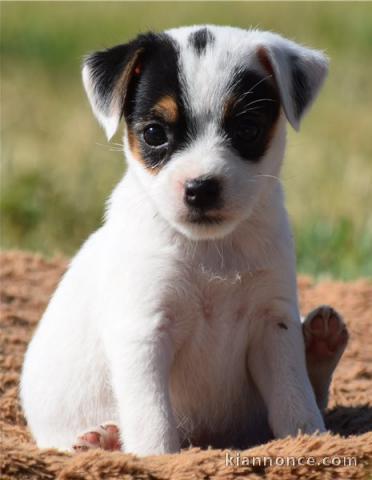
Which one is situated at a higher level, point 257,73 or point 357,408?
point 257,73

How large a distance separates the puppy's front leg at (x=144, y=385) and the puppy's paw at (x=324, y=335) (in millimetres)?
774

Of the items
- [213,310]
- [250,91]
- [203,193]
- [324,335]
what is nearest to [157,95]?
[250,91]

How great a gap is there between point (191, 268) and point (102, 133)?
6801 millimetres

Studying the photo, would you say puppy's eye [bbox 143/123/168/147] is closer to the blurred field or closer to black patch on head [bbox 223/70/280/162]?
black patch on head [bbox 223/70/280/162]

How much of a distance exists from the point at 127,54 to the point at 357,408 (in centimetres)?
190

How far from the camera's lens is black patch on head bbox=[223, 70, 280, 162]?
398 cm

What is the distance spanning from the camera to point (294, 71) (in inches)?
167

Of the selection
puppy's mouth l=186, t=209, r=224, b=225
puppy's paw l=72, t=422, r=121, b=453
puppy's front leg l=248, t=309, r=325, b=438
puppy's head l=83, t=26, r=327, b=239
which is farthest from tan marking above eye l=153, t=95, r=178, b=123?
puppy's paw l=72, t=422, r=121, b=453

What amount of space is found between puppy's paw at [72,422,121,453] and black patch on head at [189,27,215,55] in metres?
1.52

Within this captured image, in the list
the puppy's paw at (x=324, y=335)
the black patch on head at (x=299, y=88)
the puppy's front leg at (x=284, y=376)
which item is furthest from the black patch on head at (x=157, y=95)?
the puppy's paw at (x=324, y=335)

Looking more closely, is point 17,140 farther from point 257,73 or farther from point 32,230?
point 257,73

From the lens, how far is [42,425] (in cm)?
454

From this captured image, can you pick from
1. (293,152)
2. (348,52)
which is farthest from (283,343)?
(348,52)

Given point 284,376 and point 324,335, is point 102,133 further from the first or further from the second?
point 284,376
